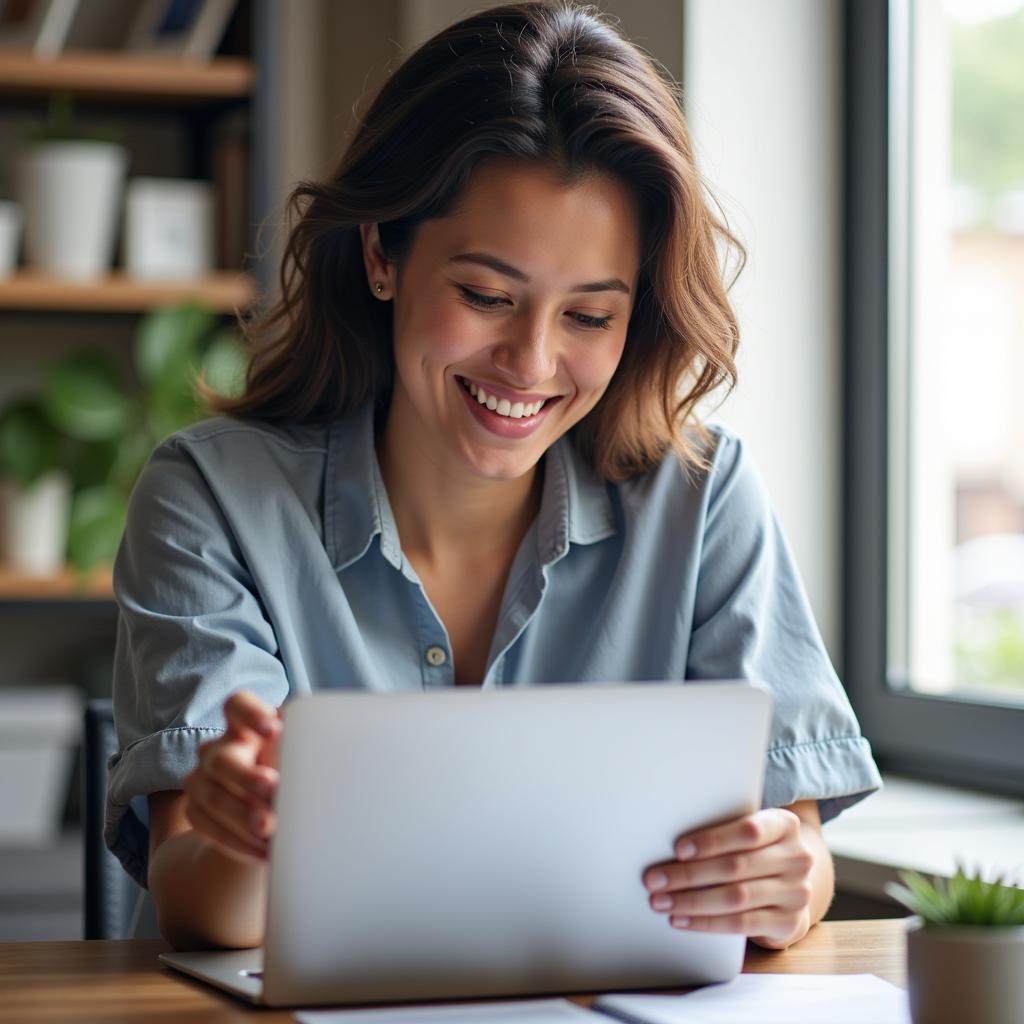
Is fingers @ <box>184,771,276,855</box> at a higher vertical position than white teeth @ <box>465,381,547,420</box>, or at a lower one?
lower

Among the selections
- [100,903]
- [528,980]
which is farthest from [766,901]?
[100,903]

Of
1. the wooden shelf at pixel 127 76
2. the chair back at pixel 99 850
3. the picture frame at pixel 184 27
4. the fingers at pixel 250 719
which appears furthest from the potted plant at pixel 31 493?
the fingers at pixel 250 719

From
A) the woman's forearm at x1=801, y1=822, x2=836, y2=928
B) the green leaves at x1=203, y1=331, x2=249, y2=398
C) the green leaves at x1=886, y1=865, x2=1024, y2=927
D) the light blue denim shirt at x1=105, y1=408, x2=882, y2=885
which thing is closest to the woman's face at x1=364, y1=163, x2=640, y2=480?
the light blue denim shirt at x1=105, y1=408, x2=882, y2=885

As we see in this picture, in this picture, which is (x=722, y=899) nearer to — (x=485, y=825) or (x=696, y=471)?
(x=485, y=825)

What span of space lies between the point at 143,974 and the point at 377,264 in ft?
2.40

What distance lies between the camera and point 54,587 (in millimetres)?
2795

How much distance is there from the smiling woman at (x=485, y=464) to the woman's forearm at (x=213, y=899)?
39 mm

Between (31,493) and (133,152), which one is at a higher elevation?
(133,152)

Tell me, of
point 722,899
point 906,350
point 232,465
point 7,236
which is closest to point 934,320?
point 906,350

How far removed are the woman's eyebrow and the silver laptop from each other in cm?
53

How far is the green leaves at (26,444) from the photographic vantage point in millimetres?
2871

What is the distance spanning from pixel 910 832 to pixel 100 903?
3.12 ft

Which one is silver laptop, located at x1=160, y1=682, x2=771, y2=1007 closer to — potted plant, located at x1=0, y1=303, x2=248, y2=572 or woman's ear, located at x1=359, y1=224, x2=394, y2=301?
woman's ear, located at x1=359, y1=224, x2=394, y2=301

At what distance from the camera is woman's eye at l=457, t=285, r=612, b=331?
4.78 ft
